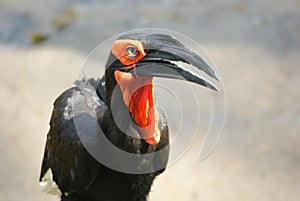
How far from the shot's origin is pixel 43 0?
4309 millimetres

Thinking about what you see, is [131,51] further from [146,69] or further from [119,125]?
[119,125]

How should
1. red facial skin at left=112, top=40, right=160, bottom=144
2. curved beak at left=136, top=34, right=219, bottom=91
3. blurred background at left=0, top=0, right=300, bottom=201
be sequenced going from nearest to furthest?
curved beak at left=136, top=34, right=219, bottom=91 < red facial skin at left=112, top=40, right=160, bottom=144 < blurred background at left=0, top=0, right=300, bottom=201

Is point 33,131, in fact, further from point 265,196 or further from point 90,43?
point 265,196

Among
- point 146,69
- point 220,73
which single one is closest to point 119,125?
point 146,69

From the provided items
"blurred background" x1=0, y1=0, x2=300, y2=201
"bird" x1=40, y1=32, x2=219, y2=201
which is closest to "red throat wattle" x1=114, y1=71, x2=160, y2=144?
"bird" x1=40, y1=32, x2=219, y2=201

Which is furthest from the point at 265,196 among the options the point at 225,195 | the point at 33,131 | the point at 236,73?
the point at 33,131

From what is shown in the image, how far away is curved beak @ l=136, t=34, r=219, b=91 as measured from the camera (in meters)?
1.88

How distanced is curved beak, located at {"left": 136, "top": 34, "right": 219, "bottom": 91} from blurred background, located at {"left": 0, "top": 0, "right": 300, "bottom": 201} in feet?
3.98

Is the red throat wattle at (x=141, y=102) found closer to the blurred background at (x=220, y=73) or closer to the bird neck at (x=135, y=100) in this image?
the bird neck at (x=135, y=100)

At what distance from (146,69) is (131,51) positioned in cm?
7

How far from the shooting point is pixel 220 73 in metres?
3.65

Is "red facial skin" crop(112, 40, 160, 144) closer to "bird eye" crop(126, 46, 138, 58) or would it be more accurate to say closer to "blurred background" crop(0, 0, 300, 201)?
"bird eye" crop(126, 46, 138, 58)

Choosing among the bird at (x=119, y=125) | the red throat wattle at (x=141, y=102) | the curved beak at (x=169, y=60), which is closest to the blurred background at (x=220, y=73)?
the bird at (x=119, y=125)

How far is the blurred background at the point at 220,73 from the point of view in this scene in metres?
3.07
